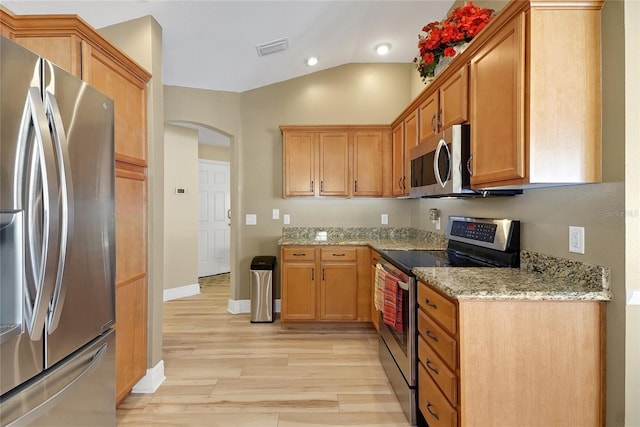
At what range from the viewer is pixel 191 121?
3779 mm

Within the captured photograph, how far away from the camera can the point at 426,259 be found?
2314 mm

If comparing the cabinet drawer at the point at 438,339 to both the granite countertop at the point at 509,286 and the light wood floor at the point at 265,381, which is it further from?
the light wood floor at the point at 265,381

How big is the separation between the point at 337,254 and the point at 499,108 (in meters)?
2.21

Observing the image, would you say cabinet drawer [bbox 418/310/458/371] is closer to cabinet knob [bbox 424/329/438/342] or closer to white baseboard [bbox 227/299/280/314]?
cabinet knob [bbox 424/329/438/342]

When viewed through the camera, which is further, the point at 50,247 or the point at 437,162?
the point at 437,162

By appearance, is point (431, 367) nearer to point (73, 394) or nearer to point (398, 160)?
point (73, 394)

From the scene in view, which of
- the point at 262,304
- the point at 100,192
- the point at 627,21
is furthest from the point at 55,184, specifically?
the point at 262,304

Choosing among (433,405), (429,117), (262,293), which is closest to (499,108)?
(429,117)

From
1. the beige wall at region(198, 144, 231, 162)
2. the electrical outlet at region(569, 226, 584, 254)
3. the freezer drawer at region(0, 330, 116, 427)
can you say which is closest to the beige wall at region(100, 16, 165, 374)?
the freezer drawer at region(0, 330, 116, 427)

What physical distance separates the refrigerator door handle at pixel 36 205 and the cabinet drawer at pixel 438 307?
157cm

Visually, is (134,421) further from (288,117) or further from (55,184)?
(288,117)

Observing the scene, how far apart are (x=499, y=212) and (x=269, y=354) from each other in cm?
222

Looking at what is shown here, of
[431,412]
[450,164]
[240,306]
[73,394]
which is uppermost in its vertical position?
[450,164]

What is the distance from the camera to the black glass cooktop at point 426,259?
2.09 m
